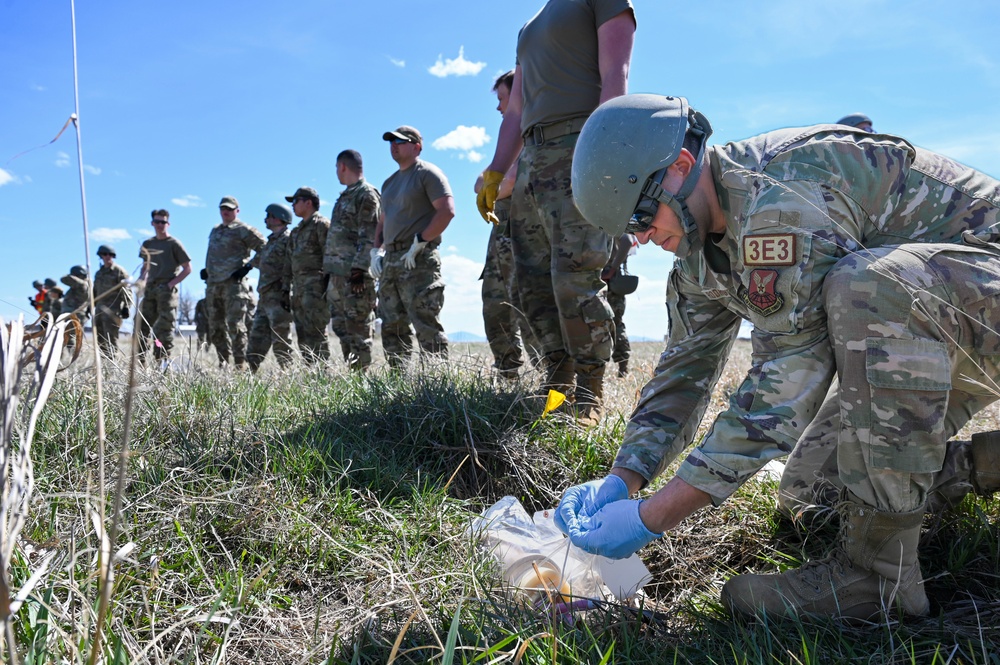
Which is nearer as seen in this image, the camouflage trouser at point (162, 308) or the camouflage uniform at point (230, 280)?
the camouflage uniform at point (230, 280)

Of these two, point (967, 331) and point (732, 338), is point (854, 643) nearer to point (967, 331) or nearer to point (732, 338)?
point (967, 331)

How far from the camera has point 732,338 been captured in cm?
230

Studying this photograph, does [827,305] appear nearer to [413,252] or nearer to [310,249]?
[413,252]

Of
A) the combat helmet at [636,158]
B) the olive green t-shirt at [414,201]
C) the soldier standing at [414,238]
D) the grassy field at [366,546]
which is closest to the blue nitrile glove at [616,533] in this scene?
the grassy field at [366,546]

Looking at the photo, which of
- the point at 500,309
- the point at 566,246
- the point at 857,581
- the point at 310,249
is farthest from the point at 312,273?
the point at 857,581

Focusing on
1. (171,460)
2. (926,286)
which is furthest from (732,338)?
(171,460)

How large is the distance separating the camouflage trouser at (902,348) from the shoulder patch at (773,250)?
13 cm

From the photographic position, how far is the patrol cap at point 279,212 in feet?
27.8

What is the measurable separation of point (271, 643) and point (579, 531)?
78 centimetres

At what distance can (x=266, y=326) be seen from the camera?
803 centimetres

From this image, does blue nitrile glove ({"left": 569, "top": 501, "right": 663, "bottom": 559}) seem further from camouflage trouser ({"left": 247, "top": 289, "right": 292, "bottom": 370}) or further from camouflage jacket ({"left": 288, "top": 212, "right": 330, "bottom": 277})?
camouflage trouser ({"left": 247, "top": 289, "right": 292, "bottom": 370})

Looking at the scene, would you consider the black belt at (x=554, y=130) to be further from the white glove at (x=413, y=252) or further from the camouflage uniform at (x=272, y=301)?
the camouflage uniform at (x=272, y=301)

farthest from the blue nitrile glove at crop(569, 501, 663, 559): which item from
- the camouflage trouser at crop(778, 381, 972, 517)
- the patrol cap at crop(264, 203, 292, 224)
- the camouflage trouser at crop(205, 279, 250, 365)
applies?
the camouflage trouser at crop(205, 279, 250, 365)

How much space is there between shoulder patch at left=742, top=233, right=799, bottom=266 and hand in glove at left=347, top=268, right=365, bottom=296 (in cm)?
506
